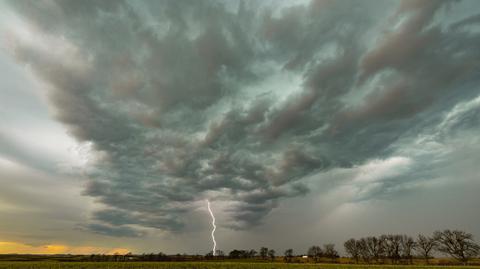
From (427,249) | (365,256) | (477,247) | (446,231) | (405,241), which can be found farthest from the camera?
(365,256)

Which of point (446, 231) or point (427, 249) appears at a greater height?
point (446, 231)

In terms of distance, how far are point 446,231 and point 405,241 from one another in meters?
31.5

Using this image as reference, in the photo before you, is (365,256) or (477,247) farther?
(365,256)

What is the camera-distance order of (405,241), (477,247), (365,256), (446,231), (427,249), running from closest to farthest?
(477,247), (446,231), (427,249), (405,241), (365,256)

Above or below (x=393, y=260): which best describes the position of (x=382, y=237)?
above

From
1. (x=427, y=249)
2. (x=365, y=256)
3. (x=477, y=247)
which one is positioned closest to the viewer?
(x=477, y=247)

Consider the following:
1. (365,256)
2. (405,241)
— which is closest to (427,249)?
(405,241)

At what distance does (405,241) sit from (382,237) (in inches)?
563

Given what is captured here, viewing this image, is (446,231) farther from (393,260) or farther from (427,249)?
(393,260)

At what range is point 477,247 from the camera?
456 ft

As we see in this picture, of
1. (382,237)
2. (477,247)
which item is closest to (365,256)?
(382,237)

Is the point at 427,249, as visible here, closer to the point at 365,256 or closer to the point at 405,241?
the point at 405,241

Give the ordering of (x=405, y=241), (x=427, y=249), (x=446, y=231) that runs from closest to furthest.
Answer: (x=446, y=231)
(x=427, y=249)
(x=405, y=241)

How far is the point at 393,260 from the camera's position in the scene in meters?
180
